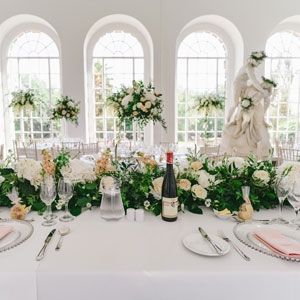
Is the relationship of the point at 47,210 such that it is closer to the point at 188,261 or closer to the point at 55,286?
the point at 55,286

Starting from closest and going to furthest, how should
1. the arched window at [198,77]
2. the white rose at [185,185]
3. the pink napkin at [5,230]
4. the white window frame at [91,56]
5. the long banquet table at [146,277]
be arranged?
the long banquet table at [146,277], the pink napkin at [5,230], the white rose at [185,185], the white window frame at [91,56], the arched window at [198,77]

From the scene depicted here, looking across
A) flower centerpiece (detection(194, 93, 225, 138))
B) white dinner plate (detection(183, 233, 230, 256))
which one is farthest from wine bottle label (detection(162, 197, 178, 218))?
flower centerpiece (detection(194, 93, 225, 138))

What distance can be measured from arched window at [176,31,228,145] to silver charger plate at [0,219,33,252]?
577 cm

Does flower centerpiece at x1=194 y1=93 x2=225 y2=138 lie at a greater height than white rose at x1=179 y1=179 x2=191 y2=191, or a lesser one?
greater

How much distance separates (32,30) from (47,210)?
20.4 ft

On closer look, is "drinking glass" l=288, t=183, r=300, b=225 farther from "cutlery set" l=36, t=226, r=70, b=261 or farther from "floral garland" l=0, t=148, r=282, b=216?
"cutlery set" l=36, t=226, r=70, b=261

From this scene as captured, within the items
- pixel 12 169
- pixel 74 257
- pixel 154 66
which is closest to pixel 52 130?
pixel 154 66

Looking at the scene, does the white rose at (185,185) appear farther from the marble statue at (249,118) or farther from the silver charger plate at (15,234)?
the marble statue at (249,118)

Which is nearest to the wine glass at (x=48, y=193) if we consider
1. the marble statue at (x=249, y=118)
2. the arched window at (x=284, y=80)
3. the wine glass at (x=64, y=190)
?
the wine glass at (x=64, y=190)

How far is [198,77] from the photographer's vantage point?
701cm

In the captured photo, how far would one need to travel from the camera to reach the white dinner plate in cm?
121

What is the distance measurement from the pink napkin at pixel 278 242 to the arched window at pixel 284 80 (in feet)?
20.3

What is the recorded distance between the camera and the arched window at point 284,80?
22.9 feet

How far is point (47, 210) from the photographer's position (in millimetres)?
1618
